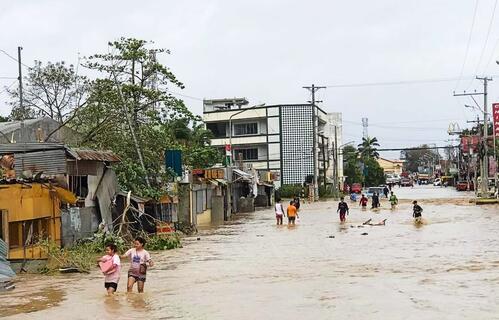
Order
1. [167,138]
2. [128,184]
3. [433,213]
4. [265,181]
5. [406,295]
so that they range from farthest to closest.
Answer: [265,181]
[433,213]
[167,138]
[128,184]
[406,295]

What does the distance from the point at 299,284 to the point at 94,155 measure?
11.6 meters

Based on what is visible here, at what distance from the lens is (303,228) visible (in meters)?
36.9

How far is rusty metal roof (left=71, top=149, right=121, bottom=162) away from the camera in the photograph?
2355 centimetres

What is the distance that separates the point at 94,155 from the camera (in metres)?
25.0

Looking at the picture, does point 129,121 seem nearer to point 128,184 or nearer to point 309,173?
point 128,184

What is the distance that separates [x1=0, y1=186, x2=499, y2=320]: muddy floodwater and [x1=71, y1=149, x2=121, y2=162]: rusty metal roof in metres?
4.14

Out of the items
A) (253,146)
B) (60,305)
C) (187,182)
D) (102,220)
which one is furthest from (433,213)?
(253,146)

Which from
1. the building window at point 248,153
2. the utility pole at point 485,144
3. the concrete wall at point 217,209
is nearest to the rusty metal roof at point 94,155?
the concrete wall at point 217,209

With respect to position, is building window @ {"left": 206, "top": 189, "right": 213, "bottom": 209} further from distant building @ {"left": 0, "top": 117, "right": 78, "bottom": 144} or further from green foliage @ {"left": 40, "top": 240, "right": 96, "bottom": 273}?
green foliage @ {"left": 40, "top": 240, "right": 96, "bottom": 273}

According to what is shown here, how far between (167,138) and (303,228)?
8.50 meters

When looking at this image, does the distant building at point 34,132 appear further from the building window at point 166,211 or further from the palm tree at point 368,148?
the palm tree at point 368,148

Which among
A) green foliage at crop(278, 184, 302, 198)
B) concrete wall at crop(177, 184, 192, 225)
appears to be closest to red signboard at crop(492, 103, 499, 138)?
concrete wall at crop(177, 184, 192, 225)

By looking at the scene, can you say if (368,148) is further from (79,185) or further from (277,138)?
(79,185)

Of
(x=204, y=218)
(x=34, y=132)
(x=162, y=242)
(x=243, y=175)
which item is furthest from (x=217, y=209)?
(x=162, y=242)
